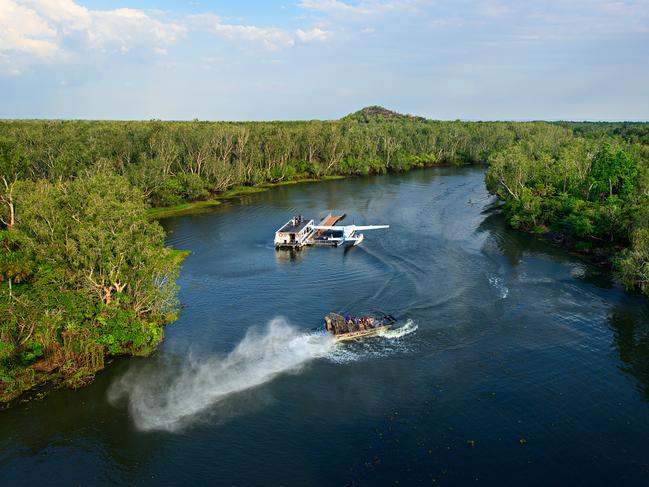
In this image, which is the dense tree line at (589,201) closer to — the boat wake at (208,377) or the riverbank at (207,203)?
the boat wake at (208,377)

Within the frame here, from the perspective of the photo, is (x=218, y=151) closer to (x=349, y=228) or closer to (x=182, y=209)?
(x=182, y=209)

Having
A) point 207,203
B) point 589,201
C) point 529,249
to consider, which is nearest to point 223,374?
point 529,249

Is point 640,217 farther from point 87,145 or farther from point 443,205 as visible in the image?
point 87,145

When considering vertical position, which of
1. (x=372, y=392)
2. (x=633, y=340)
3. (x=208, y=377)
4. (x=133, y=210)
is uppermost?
(x=133, y=210)

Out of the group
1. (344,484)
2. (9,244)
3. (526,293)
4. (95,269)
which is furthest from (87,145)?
(344,484)

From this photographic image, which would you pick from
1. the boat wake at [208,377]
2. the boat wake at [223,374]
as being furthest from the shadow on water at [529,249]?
the boat wake at [208,377]

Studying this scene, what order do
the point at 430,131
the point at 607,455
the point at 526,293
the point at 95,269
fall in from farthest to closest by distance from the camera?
the point at 430,131 → the point at 526,293 → the point at 95,269 → the point at 607,455

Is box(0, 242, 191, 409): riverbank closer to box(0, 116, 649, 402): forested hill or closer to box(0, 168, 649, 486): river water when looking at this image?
box(0, 116, 649, 402): forested hill
